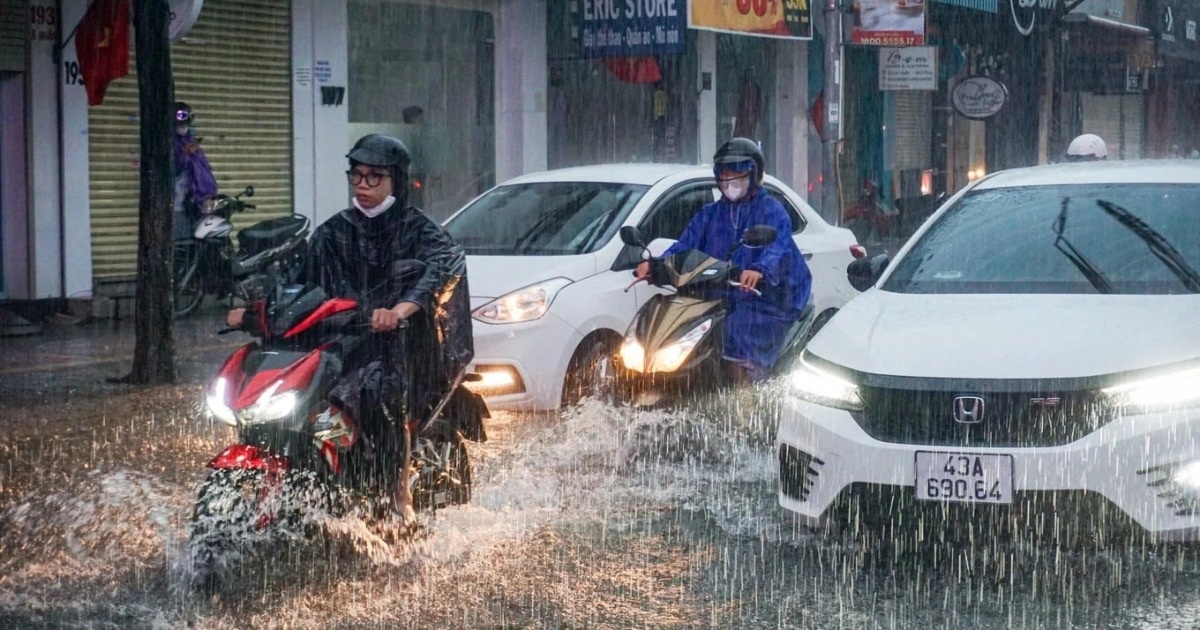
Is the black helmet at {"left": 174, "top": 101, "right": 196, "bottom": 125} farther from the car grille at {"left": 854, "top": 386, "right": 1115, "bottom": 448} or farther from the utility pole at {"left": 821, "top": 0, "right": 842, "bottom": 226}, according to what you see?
the car grille at {"left": 854, "top": 386, "right": 1115, "bottom": 448}

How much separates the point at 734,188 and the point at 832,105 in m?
12.6

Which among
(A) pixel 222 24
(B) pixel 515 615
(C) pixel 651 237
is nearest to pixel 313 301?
(B) pixel 515 615

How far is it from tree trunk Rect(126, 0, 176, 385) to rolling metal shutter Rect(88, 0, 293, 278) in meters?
4.36

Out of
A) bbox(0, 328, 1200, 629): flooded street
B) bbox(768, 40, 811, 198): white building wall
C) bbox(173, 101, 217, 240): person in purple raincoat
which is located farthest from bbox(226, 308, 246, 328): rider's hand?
bbox(768, 40, 811, 198): white building wall

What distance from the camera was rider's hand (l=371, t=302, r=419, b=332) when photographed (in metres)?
5.42

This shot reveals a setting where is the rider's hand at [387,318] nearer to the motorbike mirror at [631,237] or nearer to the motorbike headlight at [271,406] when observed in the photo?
the motorbike headlight at [271,406]

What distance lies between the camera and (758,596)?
5.55 m

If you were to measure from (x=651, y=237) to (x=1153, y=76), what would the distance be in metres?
34.7

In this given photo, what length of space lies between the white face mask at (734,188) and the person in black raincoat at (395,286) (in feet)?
8.00

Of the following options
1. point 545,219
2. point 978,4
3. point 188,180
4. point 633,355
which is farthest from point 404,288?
point 978,4

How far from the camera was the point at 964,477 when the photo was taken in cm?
534

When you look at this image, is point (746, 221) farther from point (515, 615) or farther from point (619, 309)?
point (515, 615)

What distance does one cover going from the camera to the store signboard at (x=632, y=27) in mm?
19250

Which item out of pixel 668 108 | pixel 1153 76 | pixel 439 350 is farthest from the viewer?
pixel 1153 76
